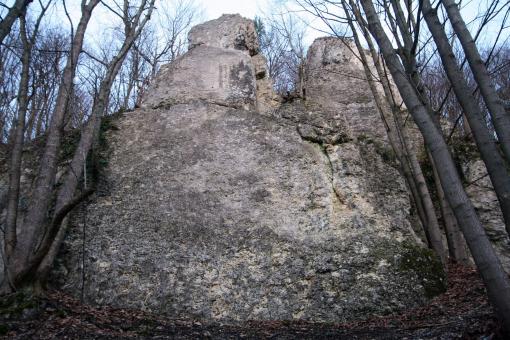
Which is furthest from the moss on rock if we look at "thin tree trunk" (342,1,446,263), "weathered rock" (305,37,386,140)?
"weathered rock" (305,37,386,140)

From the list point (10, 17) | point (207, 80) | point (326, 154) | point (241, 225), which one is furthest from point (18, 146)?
point (326, 154)

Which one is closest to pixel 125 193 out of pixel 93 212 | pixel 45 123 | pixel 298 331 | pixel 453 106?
pixel 93 212

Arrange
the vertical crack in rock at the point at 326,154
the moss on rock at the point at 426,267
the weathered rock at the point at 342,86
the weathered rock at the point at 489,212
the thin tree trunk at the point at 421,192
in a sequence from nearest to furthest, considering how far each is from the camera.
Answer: the moss on rock at the point at 426,267 → the vertical crack in rock at the point at 326,154 → the thin tree trunk at the point at 421,192 → the weathered rock at the point at 489,212 → the weathered rock at the point at 342,86

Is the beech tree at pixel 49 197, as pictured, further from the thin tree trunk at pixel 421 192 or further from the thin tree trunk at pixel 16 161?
the thin tree trunk at pixel 421 192

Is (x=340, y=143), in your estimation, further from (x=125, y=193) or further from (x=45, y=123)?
(x=45, y=123)

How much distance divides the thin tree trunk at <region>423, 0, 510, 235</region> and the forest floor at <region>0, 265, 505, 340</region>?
1426mm

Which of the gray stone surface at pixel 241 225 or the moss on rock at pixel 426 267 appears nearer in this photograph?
the gray stone surface at pixel 241 225

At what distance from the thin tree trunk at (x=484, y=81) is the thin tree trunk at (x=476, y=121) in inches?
3.6

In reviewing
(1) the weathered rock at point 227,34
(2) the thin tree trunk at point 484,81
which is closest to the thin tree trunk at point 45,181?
(1) the weathered rock at point 227,34

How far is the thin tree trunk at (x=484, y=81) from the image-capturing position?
404cm

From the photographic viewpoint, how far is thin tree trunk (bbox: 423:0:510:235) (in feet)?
12.8

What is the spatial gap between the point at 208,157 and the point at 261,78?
11.4 feet

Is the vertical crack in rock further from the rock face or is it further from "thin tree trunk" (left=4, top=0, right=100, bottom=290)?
"thin tree trunk" (left=4, top=0, right=100, bottom=290)

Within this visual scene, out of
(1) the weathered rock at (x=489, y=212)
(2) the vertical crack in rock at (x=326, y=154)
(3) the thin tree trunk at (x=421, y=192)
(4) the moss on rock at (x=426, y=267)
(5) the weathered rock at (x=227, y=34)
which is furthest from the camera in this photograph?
(5) the weathered rock at (x=227, y=34)
